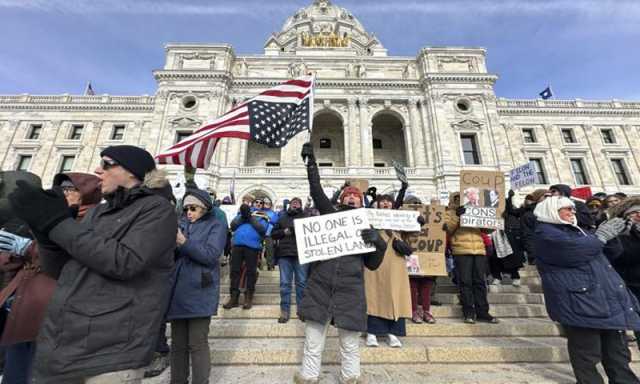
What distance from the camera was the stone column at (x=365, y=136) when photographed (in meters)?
18.8

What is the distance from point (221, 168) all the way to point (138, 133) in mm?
10357

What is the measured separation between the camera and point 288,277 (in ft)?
14.2

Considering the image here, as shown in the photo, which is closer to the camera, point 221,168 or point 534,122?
point 221,168

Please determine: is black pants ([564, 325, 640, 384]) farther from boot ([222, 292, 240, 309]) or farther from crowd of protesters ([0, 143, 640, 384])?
boot ([222, 292, 240, 309])

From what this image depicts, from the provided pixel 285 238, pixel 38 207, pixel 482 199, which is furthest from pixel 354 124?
pixel 38 207

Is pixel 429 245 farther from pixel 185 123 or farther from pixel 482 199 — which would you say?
pixel 185 123

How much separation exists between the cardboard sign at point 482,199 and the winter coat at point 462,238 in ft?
0.44

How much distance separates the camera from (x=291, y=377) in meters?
2.81

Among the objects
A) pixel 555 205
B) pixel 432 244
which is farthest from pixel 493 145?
pixel 555 205

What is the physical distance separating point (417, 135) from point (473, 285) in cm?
1725

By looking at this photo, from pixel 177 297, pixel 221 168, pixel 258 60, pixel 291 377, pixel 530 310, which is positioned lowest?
pixel 291 377

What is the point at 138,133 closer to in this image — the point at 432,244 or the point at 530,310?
the point at 432,244

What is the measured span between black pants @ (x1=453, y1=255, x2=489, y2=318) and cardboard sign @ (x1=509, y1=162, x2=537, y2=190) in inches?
265

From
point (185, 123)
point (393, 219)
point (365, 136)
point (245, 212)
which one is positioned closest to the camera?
point (393, 219)
